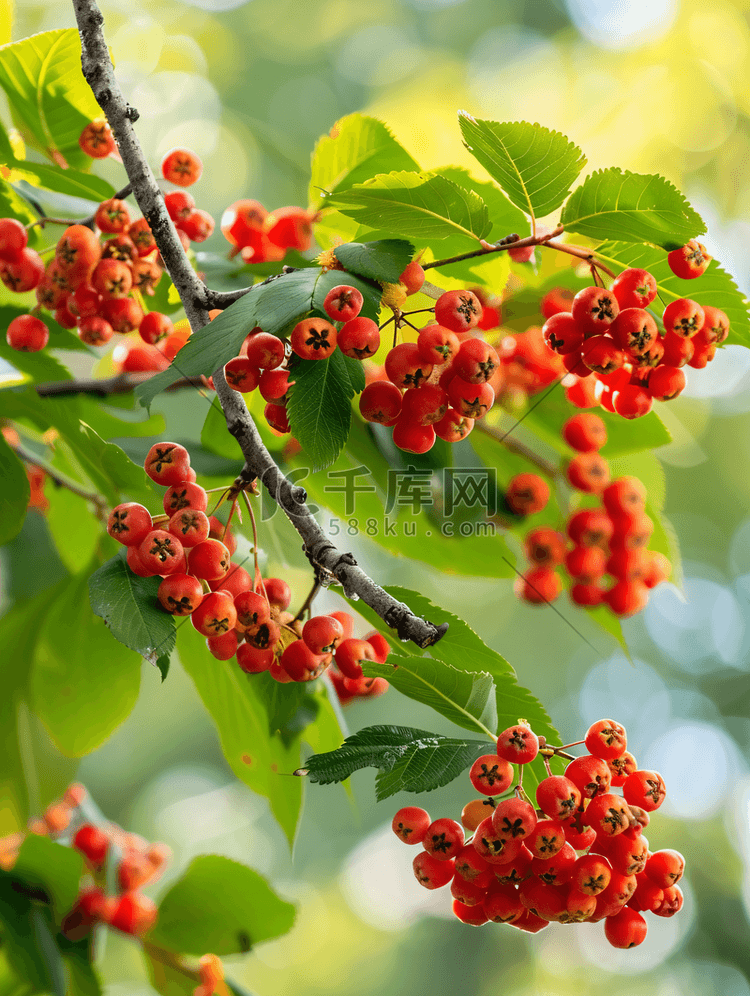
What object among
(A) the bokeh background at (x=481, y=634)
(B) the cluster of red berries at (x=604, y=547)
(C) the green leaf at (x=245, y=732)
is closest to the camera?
(C) the green leaf at (x=245, y=732)

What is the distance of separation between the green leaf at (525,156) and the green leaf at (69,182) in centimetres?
59

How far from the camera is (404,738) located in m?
0.69

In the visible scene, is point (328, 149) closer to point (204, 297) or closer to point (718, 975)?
point (204, 297)

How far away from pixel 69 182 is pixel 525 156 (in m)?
0.66

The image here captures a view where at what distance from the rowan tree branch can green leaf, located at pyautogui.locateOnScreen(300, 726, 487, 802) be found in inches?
4.3

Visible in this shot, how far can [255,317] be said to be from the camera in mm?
667

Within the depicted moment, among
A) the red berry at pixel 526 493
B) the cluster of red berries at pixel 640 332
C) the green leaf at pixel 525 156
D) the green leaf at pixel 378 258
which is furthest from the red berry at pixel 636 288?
the red berry at pixel 526 493

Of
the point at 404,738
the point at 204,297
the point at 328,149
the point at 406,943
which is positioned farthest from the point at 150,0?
the point at 406,943

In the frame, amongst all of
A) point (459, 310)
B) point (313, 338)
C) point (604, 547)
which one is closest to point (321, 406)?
point (313, 338)

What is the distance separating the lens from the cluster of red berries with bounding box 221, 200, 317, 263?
116 cm

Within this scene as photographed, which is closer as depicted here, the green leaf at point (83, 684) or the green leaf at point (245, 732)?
the green leaf at point (245, 732)

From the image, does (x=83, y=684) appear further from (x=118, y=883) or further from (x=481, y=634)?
(x=481, y=634)

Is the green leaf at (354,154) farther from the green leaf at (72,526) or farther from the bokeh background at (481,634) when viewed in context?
the bokeh background at (481,634)

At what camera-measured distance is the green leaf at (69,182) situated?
105 cm
